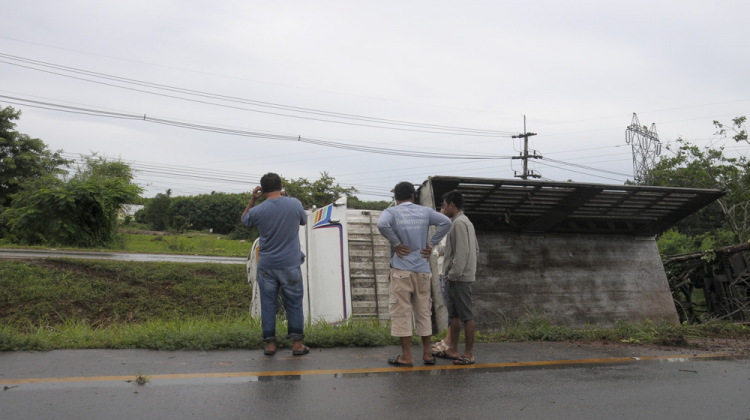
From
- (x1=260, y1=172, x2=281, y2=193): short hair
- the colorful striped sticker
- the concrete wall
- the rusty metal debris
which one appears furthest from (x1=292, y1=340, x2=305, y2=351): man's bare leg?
the rusty metal debris

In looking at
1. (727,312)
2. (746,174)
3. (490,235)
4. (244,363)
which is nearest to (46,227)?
(490,235)

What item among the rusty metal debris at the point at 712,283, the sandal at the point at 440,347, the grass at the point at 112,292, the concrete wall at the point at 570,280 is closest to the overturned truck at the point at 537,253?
the concrete wall at the point at 570,280

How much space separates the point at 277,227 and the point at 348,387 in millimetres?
2054

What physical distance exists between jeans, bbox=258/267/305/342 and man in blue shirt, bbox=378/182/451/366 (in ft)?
3.45

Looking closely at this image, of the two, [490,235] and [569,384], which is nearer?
[569,384]

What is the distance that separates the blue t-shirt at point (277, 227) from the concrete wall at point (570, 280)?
14.6 ft

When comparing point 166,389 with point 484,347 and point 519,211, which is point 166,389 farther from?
point 519,211

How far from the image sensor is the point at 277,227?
6.34m

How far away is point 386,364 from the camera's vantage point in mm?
5980

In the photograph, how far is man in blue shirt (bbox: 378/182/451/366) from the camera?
5.98 meters

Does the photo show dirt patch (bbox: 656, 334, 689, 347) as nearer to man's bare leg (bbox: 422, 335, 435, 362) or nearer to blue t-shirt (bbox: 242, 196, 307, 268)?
man's bare leg (bbox: 422, 335, 435, 362)

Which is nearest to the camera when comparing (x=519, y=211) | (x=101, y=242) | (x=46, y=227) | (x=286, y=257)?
(x=286, y=257)

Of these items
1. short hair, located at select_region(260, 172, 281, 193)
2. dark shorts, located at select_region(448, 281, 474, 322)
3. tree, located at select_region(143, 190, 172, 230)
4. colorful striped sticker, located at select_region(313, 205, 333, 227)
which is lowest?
dark shorts, located at select_region(448, 281, 474, 322)

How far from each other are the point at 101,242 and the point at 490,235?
2058 centimetres
